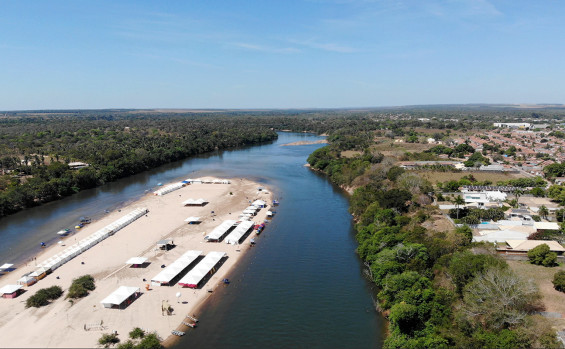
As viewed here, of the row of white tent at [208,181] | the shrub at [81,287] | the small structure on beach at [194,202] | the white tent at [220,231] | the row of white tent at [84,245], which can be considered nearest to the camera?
the shrub at [81,287]

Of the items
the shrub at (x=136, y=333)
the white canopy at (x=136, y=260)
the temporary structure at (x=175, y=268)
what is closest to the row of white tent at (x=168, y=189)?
the white canopy at (x=136, y=260)

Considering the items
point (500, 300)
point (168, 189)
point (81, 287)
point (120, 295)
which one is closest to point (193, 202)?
point (168, 189)

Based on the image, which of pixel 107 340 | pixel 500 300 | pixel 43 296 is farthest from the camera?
pixel 43 296

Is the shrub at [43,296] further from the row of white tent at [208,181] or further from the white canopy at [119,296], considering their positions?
the row of white tent at [208,181]

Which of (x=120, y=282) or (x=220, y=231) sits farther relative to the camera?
(x=220, y=231)

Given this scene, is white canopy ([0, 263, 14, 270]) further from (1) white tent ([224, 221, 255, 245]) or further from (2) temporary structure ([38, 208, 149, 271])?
(1) white tent ([224, 221, 255, 245])

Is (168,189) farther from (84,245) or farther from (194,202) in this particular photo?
(84,245)

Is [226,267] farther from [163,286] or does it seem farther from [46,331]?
[46,331]
